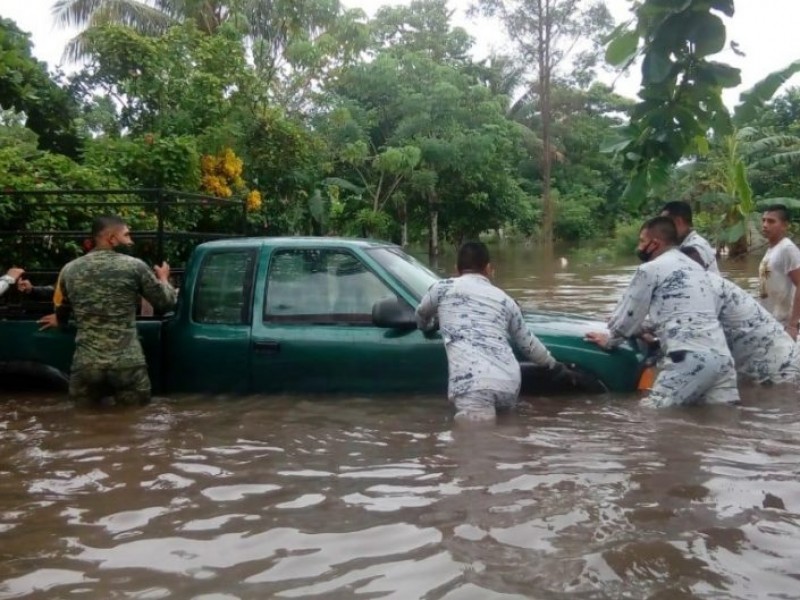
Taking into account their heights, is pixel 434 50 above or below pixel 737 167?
above

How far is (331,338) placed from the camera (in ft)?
20.2

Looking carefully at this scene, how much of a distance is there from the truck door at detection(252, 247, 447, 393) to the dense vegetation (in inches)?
80.8

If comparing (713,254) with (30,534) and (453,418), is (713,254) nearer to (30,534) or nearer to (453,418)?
(453,418)

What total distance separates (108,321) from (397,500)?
290cm

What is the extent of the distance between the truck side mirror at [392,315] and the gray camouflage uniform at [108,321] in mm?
1537

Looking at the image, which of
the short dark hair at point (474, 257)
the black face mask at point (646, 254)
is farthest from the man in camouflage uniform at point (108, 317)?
the black face mask at point (646, 254)

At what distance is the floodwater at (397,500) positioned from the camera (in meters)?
3.31

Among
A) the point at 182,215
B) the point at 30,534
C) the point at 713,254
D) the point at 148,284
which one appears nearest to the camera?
the point at 30,534

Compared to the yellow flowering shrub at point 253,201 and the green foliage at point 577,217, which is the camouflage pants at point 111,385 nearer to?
the yellow flowering shrub at point 253,201

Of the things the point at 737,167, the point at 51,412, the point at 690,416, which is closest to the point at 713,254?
the point at 690,416

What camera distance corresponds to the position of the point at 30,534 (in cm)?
390

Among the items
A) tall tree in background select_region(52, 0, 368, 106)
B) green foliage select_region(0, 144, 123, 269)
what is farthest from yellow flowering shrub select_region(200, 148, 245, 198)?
tall tree in background select_region(52, 0, 368, 106)

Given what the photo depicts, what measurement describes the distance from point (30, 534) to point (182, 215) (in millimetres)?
6953

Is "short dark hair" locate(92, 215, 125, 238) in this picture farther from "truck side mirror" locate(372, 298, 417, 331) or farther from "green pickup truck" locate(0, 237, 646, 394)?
"truck side mirror" locate(372, 298, 417, 331)
